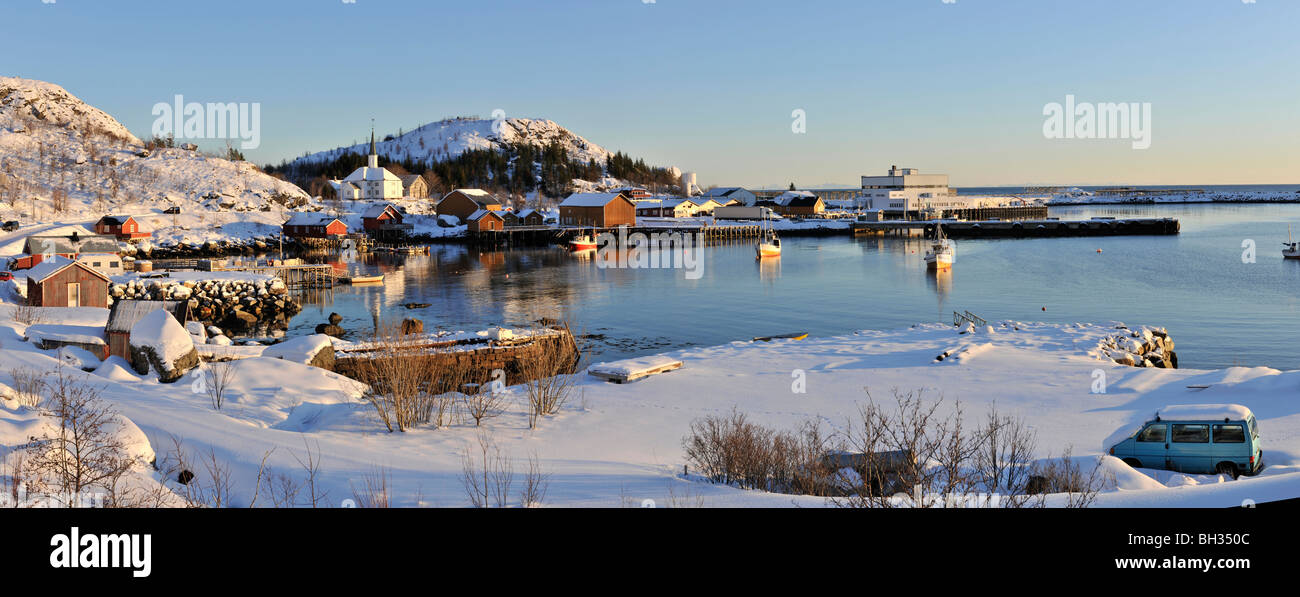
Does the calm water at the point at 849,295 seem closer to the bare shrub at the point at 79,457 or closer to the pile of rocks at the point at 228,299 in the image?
the pile of rocks at the point at 228,299

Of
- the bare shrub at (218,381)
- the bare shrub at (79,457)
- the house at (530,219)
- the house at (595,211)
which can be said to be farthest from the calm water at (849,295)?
the house at (595,211)

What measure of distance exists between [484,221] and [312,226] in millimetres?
20896

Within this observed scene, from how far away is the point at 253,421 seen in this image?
39.8ft

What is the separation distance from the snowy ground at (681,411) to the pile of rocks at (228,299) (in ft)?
40.3

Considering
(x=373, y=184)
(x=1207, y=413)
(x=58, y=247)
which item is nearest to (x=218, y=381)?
(x=1207, y=413)

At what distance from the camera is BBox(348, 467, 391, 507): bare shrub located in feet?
19.3

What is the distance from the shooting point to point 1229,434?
9953 millimetres

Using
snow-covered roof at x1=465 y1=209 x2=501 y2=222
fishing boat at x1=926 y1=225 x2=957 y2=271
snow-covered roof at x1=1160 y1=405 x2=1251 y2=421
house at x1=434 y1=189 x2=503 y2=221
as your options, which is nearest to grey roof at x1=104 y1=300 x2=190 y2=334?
snow-covered roof at x1=1160 y1=405 x2=1251 y2=421

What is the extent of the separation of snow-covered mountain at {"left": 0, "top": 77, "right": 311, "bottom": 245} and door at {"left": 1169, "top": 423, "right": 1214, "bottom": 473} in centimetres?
7107

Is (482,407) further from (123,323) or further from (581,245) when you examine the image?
(581,245)

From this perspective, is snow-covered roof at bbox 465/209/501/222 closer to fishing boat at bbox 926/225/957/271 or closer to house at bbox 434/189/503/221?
house at bbox 434/189/503/221
